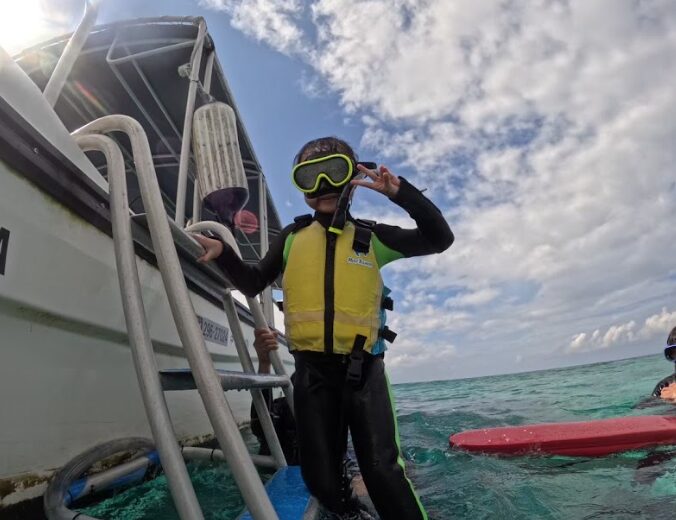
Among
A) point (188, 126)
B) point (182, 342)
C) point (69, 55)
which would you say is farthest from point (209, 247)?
point (188, 126)

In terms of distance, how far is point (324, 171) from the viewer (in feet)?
6.70

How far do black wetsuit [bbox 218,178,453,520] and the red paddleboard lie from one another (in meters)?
2.75

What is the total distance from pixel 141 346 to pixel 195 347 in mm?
218

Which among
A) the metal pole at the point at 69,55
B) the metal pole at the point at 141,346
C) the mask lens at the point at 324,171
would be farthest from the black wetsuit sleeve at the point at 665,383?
the metal pole at the point at 69,55

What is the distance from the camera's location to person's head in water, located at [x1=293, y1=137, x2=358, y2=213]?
2025mm

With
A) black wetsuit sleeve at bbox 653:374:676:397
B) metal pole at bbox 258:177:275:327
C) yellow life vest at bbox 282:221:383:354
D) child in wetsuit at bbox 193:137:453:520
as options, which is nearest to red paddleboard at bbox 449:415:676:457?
black wetsuit sleeve at bbox 653:374:676:397

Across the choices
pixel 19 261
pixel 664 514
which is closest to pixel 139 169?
pixel 19 261

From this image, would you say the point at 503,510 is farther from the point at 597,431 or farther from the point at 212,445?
the point at 212,445

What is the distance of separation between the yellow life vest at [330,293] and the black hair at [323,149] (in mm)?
369

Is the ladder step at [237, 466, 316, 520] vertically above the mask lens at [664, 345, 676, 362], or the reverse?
the mask lens at [664, 345, 676, 362]

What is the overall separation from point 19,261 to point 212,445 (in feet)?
8.79

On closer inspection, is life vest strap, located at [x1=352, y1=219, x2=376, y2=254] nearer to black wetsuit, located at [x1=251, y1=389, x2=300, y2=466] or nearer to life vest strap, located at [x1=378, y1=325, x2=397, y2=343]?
life vest strap, located at [x1=378, y1=325, x2=397, y2=343]

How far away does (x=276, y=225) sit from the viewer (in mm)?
7906

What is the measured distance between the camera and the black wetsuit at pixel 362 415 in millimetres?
1746
